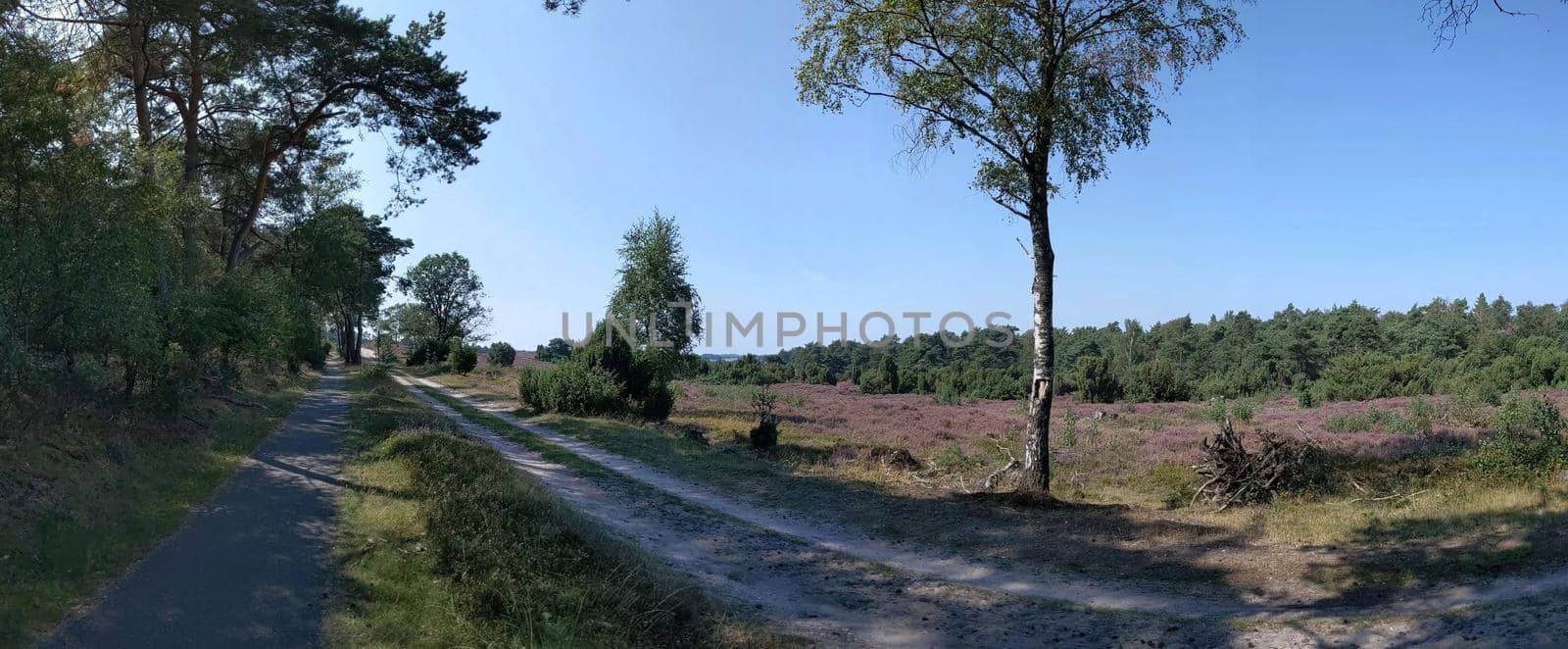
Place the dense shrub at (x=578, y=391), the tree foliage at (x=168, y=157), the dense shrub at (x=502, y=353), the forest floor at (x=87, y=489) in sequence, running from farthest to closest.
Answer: the dense shrub at (x=502, y=353), the dense shrub at (x=578, y=391), the tree foliage at (x=168, y=157), the forest floor at (x=87, y=489)

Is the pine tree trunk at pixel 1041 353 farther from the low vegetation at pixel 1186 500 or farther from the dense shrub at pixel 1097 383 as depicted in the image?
the dense shrub at pixel 1097 383

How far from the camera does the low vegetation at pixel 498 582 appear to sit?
5777mm

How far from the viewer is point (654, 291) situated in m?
31.7

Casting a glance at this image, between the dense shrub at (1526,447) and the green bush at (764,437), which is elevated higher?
the dense shrub at (1526,447)

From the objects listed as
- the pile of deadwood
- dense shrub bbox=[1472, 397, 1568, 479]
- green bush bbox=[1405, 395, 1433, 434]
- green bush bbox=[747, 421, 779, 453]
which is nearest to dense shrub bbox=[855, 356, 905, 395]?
green bush bbox=[1405, 395, 1433, 434]

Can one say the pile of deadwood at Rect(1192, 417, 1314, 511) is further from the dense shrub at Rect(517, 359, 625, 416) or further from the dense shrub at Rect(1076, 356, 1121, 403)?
the dense shrub at Rect(1076, 356, 1121, 403)

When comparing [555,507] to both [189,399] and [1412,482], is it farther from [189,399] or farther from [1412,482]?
[1412,482]

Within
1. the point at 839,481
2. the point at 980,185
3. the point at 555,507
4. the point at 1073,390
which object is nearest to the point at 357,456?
the point at 555,507

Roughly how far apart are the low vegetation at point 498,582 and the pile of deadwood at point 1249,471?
378 inches

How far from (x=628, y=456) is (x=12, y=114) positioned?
460 inches

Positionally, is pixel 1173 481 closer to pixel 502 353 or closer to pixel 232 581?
pixel 232 581

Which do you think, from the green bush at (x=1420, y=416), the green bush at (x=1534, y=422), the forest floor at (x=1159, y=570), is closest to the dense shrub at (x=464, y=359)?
the forest floor at (x=1159, y=570)

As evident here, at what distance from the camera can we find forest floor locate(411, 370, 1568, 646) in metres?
6.80

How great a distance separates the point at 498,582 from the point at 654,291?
2573 cm
